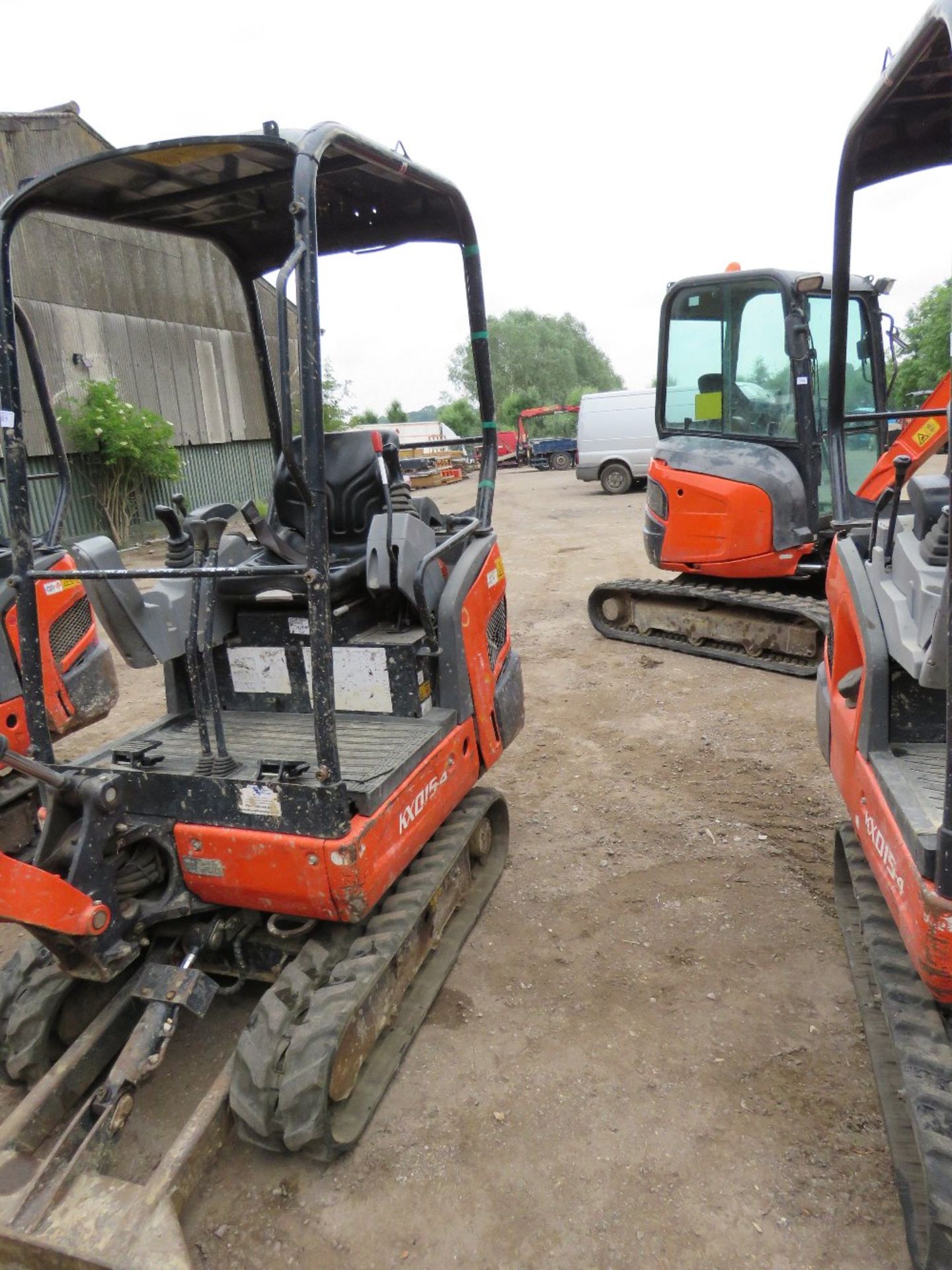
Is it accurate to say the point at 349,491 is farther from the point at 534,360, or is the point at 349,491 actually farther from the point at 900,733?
the point at 534,360

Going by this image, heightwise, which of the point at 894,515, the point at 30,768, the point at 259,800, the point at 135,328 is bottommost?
the point at 259,800

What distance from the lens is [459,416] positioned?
163ft

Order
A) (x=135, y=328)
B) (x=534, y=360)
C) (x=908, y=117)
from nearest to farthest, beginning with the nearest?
(x=908, y=117) → (x=135, y=328) → (x=534, y=360)

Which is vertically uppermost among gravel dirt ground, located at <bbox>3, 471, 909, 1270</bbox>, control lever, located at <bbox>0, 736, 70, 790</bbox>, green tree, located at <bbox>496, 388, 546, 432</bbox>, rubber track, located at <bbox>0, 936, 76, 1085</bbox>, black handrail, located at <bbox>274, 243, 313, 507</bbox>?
green tree, located at <bbox>496, 388, 546, 432</bbox>

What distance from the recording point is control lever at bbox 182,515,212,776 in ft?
9.46

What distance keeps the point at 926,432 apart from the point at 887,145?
187 cm

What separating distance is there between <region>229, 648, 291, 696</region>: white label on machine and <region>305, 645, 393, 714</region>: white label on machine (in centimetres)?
11

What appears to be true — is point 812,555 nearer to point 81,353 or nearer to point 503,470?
point 81,353

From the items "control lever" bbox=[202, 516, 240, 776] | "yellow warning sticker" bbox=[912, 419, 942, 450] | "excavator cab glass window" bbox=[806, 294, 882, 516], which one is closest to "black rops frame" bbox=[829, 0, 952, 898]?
"yellow warning sticker" bbox=[912, 419, 942, 450]

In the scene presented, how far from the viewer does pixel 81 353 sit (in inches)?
615

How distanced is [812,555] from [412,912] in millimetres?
5398

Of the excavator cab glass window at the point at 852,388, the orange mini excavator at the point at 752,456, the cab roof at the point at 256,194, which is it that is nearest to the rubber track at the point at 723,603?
the orange mini excavator at the point at 752,456

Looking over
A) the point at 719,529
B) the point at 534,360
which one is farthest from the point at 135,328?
the point at 534,360

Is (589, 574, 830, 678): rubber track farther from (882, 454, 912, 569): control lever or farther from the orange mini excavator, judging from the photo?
(882, 454, 912, 569): control lever
